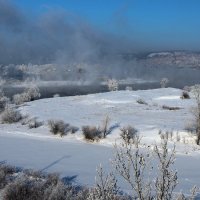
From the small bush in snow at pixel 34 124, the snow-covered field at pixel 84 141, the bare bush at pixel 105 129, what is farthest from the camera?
the small bush in snow at pixel 34 124

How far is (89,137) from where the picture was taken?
2391 cm

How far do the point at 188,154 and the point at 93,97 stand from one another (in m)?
23.9

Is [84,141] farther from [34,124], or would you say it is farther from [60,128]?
[34,124]

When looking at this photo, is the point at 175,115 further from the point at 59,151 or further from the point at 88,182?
the point at 88,182

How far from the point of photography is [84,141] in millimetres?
23547

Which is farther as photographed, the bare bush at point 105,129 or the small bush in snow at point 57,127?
the small bush in snow at point 57,127

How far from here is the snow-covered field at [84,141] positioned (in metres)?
15.8

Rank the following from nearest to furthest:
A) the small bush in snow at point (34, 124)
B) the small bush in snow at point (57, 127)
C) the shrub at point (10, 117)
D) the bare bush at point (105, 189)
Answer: the bare bush at point (105, 189), the small bush in snow at point (57, 127), the small bush in snow at point (34, 124), the shrub at point (10, 117)

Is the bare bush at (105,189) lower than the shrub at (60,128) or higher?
higher

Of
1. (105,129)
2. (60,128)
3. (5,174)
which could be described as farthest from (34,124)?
(5,174)

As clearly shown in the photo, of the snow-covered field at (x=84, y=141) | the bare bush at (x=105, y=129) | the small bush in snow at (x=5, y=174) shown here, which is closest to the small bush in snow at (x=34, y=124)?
the snow-covered field at (x=84, y=141)

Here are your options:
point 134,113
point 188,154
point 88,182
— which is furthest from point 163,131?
point 88,182

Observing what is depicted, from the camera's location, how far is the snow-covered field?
1576 centimetres

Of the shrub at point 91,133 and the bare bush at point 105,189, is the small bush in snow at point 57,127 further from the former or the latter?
the bare bush at point 105,189
